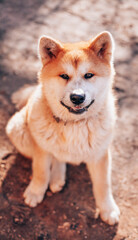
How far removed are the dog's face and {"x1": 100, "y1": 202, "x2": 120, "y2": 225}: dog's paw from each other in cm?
Answer: 115

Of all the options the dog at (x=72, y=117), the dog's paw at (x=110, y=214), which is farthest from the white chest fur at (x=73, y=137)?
the dog's paw at (x=110, y=214)

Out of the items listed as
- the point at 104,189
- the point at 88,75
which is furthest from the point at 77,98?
the point at 104,189

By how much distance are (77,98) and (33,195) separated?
1404 mm

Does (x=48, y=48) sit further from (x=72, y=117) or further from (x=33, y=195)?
(x=33, y=195)

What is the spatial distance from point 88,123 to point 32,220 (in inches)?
49.7

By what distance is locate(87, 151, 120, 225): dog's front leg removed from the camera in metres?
2.98

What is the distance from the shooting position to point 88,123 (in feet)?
9.09

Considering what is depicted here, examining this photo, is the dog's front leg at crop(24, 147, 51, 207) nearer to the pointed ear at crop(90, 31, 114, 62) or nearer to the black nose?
the black nose

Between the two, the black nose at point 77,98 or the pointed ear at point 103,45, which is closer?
the black nose at point 77,98

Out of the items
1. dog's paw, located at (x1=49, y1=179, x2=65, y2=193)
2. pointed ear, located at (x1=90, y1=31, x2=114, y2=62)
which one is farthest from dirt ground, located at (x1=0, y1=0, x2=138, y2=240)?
pointed ear, located at (x1=90, y1=31, x2=114, y2=62)

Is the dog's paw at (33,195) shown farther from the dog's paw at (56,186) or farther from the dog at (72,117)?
the dog's paw at (56,186)

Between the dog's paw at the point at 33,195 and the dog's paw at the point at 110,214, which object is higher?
the dog's paw at the point at 33,195

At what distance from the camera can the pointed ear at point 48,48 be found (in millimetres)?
2574

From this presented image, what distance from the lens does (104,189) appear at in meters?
3.06
